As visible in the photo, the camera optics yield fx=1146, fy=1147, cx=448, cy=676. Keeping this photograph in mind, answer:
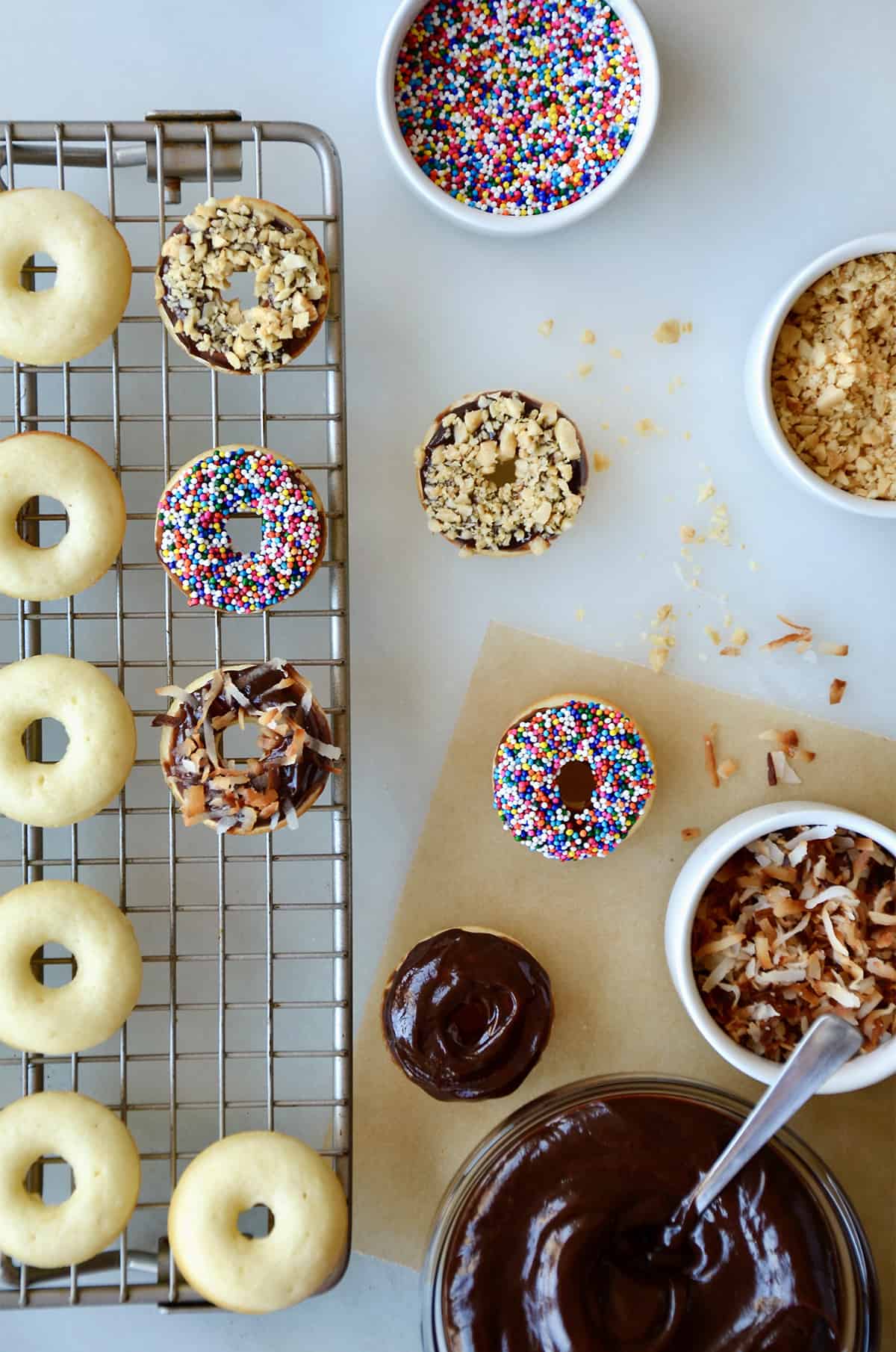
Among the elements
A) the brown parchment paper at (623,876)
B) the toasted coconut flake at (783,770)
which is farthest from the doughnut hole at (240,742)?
the toasted coconut flake at (783,770)

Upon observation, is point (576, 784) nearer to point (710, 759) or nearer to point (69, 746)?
point (710, 759)

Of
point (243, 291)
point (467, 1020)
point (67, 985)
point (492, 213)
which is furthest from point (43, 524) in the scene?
point (467, 1020)

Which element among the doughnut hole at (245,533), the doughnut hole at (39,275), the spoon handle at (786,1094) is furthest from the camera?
the doughnut hole at (245,533)

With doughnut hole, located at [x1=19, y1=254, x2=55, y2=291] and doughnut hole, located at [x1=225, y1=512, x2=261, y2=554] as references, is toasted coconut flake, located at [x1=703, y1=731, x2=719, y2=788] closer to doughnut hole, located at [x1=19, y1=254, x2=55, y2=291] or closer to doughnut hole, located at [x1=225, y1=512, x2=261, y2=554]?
doughnut hole, located at [x1=225, y1=512, x2=261, y2=554]

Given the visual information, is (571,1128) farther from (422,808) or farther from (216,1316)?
(216,1316)

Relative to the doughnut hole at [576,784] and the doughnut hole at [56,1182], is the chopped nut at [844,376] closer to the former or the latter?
the doughnut hole at [576,784]
